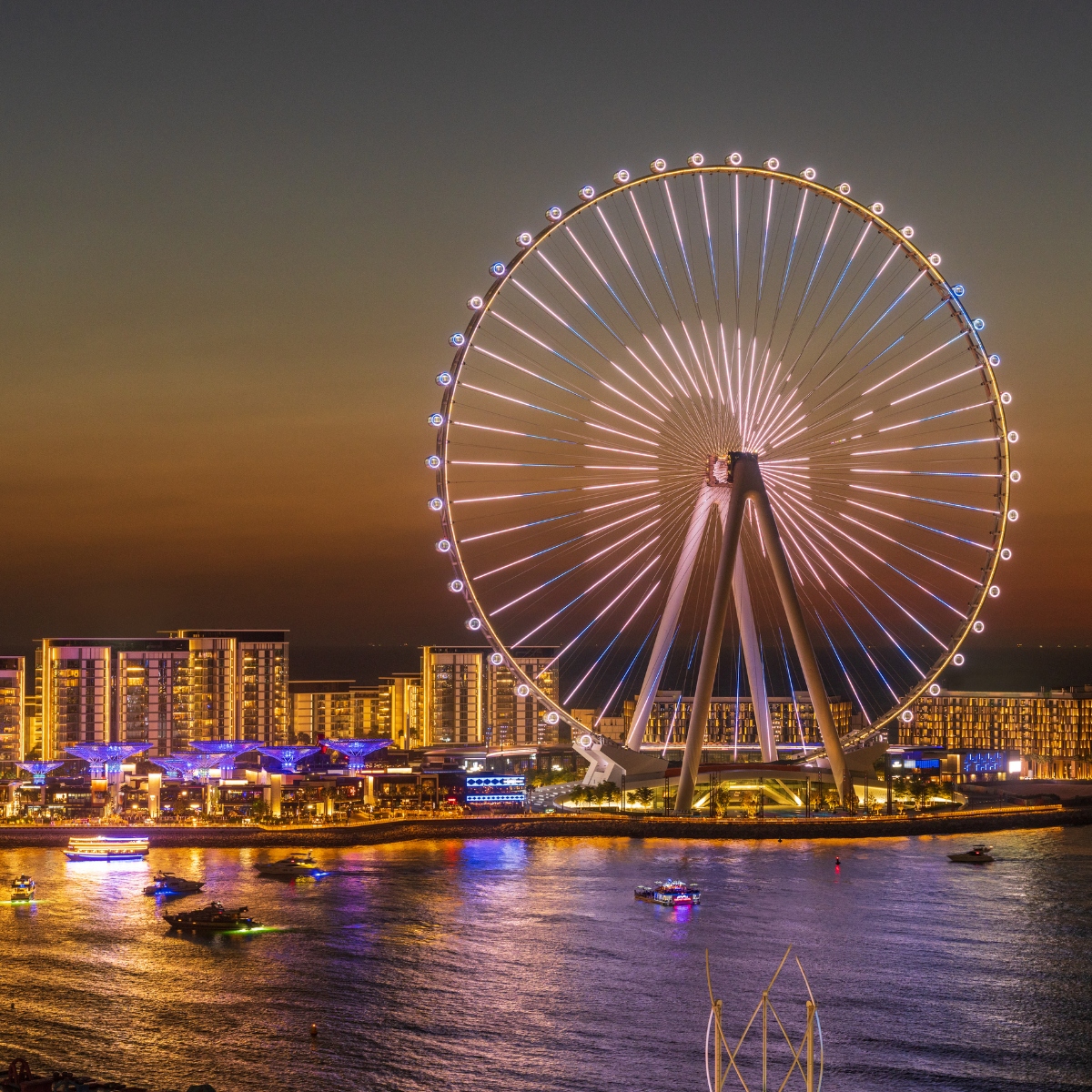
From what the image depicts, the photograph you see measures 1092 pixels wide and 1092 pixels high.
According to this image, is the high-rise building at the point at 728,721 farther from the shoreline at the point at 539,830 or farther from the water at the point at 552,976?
the water at the point at 552,976

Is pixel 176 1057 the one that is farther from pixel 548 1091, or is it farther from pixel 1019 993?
pixel 1019 993

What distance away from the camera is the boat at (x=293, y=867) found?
133 feet

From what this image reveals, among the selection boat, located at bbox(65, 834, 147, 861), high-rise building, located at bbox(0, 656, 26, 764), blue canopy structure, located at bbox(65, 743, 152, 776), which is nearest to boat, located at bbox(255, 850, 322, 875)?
boat, located at bbox(65, 834, 147, 861)

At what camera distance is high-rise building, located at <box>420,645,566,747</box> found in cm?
8362

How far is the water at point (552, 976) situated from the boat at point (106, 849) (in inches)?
173

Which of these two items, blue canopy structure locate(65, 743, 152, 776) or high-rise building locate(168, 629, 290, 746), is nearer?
blue canopy structure locate(65, 743, 152, 776)

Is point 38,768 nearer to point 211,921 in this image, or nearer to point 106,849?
point 106,849

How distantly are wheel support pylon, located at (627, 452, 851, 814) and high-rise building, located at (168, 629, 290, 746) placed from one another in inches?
1265

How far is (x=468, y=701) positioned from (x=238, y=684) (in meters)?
15.1

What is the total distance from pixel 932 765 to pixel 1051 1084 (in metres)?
41.7

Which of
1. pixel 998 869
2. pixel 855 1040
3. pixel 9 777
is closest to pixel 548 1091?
pixel 855 1040

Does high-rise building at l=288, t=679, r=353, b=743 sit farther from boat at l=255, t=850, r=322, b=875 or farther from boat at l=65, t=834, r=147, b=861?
boat at l=255, t=850, r=322, b=875

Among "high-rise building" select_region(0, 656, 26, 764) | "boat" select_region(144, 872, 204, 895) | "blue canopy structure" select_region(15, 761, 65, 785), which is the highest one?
"high-rise building" select_region(0, 656, 26, 764)

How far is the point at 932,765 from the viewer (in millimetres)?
61719
